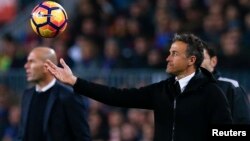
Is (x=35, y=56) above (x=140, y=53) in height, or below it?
below

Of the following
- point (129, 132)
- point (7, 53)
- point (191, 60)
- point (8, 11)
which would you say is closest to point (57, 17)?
point (191, 60)

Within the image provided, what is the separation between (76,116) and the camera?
8.97 metres

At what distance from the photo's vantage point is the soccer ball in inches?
326

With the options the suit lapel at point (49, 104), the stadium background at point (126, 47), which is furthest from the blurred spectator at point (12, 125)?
the suit lapel at point (49, 104)

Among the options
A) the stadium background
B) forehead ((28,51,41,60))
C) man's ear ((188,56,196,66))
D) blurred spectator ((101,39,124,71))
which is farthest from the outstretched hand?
blurred spectator ((101,39,124,71))

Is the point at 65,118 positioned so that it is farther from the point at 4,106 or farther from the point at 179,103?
the point at 4,106

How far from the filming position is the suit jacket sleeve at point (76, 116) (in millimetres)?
8922

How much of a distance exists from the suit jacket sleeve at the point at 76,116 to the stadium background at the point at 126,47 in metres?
3.33

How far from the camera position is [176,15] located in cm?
1430

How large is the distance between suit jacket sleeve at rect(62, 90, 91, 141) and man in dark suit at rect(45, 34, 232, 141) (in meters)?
1.41

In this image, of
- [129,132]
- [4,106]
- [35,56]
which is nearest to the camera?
[35,56]

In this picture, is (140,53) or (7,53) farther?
(7,53)

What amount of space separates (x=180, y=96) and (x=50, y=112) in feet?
7.07

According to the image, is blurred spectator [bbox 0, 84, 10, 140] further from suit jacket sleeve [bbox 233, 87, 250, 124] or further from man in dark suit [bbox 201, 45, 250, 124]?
suit jacket sleeve [bbox 233, 87, 250, 124]
